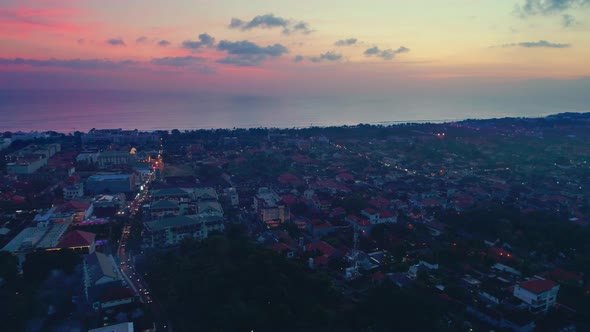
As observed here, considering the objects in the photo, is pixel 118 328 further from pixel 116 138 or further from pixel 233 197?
pixel 116 138

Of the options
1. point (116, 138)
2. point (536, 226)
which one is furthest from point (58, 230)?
point (116, 138)

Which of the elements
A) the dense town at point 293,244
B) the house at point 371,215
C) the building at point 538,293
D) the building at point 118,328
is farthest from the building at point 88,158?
the building at point 538,293

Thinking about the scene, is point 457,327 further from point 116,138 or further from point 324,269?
point 116,138

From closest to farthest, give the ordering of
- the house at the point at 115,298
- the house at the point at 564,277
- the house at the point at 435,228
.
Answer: the house at the point at 115,298 → the house at the point at 564,277 → the house at the point at 435,228

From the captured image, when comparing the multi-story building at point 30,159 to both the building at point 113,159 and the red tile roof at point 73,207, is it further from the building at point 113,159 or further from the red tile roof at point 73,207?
the red tile roof at point 73,207

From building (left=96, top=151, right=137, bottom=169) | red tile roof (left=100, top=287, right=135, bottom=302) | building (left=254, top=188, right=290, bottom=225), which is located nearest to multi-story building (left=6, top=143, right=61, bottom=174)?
building (left=96, top=151, right=137, bottom=169)

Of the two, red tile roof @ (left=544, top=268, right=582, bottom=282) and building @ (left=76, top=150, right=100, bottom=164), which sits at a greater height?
building @ (left=76, top=150, right=100, bottom=164)

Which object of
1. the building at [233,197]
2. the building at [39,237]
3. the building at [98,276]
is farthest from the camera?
the building at [233,197]

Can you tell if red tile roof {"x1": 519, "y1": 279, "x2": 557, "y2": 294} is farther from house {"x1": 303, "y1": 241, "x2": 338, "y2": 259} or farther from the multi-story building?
the multi-story building
